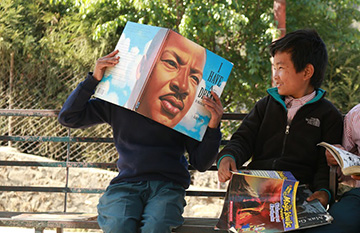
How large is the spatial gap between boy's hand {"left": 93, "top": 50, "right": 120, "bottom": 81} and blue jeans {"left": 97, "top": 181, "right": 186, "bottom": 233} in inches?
22.6

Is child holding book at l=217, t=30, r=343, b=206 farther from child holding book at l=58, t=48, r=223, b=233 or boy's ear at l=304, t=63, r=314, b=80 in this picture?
child holding book at l=58, t=48, r=223, b=233

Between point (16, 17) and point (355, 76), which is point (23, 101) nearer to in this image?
point (16, 17)

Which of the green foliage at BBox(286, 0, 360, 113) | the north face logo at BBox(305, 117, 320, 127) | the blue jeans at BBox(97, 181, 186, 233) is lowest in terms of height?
the blue jeans at BBox(97, 181, 186, 233)

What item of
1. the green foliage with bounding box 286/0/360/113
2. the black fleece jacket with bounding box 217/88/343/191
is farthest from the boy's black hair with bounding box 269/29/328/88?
the green foliage with bounding box 286/0/360/113

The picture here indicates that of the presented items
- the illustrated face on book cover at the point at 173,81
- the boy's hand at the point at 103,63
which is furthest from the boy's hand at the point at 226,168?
the boy's hand at the point at 103,63

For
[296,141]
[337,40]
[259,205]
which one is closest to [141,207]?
[259,205]

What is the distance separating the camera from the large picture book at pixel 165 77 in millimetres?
2496

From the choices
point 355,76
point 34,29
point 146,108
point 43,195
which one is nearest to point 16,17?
point 34,29

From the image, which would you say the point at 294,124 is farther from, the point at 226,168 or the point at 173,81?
the point at 173,81

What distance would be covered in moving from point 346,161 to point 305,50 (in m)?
0.69

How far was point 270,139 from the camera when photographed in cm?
267

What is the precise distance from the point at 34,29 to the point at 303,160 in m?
6.72

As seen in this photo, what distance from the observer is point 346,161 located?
7.36 feet

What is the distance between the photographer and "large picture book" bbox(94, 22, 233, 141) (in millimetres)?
2496
